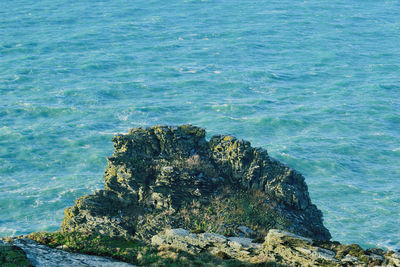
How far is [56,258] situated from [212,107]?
103125mm

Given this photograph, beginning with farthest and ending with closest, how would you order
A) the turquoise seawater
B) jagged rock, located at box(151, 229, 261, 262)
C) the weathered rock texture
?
the turquoise seawater < jagged rock, located at box(151, 229, 261, 262) < the weathered rock texture

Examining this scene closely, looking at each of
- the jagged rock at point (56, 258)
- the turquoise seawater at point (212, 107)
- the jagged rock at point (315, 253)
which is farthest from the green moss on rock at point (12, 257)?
the turquoise seawater at point (212, 107)

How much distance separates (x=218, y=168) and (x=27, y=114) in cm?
9487

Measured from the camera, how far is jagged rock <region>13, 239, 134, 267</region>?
36.9 metres

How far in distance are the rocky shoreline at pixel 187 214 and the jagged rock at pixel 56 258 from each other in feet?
0.22

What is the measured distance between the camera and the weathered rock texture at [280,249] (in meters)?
34.9

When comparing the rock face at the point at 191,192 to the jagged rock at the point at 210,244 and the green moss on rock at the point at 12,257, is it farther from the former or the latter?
the green moss on rock at the point at 12,257

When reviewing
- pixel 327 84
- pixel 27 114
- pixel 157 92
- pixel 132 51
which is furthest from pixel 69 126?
pixel 327 84

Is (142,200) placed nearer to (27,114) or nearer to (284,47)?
(27,114)

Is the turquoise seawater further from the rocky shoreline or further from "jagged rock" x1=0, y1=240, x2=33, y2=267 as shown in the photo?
"jagged rock" x1=0, y1=240, x2=33, y2=267

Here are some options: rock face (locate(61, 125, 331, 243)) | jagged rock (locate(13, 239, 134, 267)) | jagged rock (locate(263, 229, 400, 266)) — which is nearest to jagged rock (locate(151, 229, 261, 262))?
jagged rock (locate(263, 229, 400, 266))

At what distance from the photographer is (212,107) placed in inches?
5468

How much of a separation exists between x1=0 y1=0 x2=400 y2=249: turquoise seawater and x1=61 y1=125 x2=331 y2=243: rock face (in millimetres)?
41693

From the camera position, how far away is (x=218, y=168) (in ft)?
165
